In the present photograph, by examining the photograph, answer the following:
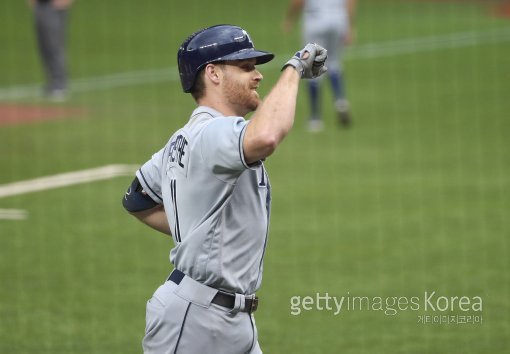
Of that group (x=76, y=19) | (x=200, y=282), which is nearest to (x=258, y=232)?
(x=200, y=282)

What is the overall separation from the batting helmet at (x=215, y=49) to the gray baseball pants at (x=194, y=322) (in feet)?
2.83

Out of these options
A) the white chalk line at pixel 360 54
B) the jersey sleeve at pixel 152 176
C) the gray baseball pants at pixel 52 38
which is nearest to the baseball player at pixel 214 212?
the jersey sleeve at pixel 152 176

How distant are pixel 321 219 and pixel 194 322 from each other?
6.57 m

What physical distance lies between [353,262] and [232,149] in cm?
536

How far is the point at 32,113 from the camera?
1714cm

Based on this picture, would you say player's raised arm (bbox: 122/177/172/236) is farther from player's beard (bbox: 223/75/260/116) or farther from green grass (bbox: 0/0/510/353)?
green grass (bbox: 0/0/510/353)

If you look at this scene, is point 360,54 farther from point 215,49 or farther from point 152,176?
point 215,49

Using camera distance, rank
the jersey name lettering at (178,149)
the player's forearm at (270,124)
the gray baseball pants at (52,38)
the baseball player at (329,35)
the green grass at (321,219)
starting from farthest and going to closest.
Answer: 1. the gray baseball pants at (52,38)
2. the baseball player at (329,35)
3. the green grass at (321,219)
4. the jersey name lettering at (178,149)
5. the player's forearm at (270,124)

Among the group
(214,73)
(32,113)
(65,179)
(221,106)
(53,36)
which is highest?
(214,73)

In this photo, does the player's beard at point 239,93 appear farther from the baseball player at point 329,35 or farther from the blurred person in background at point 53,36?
the blurred person in background at point 53,36

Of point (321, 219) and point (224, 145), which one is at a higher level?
point (224, 145)

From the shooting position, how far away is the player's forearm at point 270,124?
14.2 feet

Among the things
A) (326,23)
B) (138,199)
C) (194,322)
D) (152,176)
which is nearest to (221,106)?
(152,176)

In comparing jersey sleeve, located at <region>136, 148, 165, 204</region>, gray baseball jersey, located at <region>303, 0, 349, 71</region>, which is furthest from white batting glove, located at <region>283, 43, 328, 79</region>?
gray baseball jersey, located at <region>303, 0, 349, 71</region>
